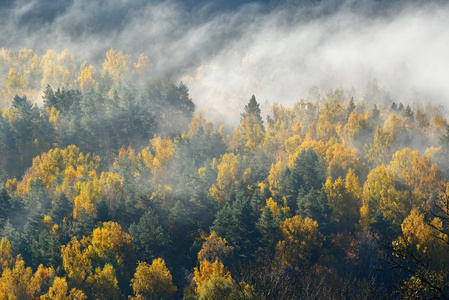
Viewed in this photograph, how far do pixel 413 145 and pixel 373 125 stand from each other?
12.7 m

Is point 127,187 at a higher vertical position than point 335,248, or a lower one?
higher

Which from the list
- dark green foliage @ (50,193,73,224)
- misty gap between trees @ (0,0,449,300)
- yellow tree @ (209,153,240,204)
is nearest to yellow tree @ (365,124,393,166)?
misty gap between trees @ (0,0,449,300)

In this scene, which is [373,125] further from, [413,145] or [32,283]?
[32,283]

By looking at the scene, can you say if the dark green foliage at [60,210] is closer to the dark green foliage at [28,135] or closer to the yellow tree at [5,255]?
the yellow tree at [5,255]

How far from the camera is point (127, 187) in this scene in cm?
8188

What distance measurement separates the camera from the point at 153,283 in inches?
2478

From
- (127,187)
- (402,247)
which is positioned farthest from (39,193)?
(402,247)

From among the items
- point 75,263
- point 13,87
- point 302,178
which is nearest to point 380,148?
point 302,178

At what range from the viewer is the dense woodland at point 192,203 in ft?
209

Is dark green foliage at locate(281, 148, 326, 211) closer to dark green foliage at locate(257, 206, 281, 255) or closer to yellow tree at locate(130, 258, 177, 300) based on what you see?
dark green foliage at locate(257, 206, 281, 255)

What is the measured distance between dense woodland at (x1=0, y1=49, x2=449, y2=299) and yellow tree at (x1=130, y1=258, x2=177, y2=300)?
196mm

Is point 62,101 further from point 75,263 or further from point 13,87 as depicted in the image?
point 13,87

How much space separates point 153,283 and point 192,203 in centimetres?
2115

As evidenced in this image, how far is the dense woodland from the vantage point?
63.6 m
